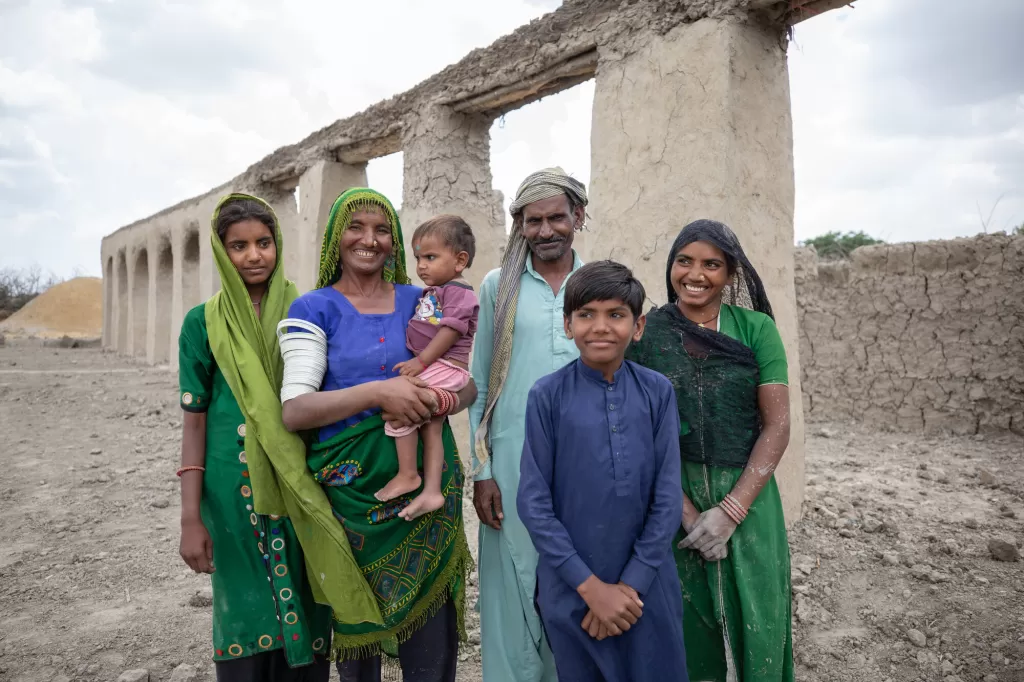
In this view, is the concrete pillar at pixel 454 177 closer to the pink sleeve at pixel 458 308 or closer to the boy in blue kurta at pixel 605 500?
the pink sleeve at pixel 458 308

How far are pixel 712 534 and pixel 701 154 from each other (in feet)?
7.01

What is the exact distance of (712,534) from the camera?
1657 mm

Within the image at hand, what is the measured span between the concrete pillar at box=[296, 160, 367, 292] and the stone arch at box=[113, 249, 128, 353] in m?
12.9

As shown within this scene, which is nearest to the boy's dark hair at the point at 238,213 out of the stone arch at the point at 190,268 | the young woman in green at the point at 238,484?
the young woman in green at the point at 238,484

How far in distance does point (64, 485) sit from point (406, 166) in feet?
12.2

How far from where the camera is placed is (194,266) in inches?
499

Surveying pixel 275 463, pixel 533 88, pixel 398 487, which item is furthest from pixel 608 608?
pixel 533 88

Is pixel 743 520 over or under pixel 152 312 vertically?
under

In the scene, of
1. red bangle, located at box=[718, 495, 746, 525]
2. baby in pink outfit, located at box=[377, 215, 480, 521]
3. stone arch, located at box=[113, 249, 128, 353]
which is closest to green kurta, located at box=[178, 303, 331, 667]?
baby in pink outfit, located at box=[377, 215, 480, 521]

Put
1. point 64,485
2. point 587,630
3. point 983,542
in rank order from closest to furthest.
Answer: point 587,630 < point 983,542 < point 64,485

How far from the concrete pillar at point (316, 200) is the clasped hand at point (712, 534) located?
17.3 feet

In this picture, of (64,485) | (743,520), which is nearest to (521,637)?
(743,520)

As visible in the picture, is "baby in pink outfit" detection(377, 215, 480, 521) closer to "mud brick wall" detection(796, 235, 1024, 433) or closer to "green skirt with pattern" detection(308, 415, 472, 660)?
"green skirt with pattern" detection(308, 415, 472, 660)

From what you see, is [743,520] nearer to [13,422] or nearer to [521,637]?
[521,637]
